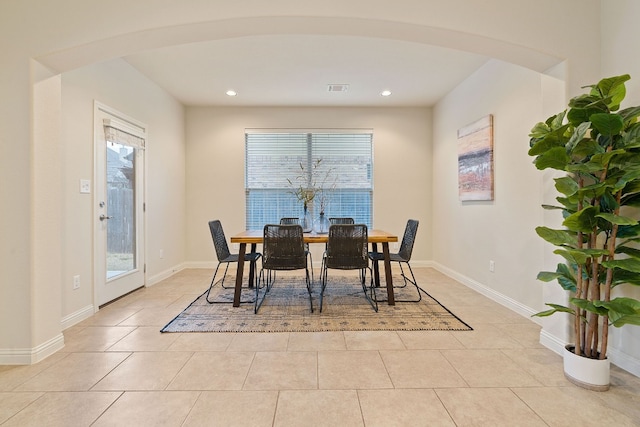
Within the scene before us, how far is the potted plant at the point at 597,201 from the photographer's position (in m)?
1.66

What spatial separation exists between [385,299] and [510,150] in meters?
2.09

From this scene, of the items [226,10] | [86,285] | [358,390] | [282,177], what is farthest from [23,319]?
[282,177]

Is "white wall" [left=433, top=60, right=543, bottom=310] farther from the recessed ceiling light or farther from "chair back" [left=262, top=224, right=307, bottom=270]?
"chair back" [left=262, top=224, right=307, bottom=270]

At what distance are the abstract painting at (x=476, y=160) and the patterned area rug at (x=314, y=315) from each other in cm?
144

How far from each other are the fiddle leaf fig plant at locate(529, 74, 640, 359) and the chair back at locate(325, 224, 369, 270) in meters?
1.58

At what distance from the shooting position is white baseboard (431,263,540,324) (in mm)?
3057

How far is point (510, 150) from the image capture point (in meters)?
3.32

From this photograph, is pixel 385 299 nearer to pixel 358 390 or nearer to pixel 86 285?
pixel 358 390

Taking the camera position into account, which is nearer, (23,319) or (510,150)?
(23,319)

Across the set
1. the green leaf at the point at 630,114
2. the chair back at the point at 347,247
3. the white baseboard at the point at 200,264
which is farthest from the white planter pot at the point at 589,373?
the white baseboard at the point at 200,264

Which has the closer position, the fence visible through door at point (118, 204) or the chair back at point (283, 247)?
the chair back at point (283, 247)

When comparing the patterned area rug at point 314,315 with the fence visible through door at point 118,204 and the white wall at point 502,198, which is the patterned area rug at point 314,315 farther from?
the fence visible through door at point 118,204

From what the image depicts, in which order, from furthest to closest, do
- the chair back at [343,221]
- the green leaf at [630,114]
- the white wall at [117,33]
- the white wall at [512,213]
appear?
1. the chair back at [343,221]
2. the white wall at [512,213]
3. the white wall at [117,33]
4. the green leaf at [630,114]

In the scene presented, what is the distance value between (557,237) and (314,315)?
2.09 m
